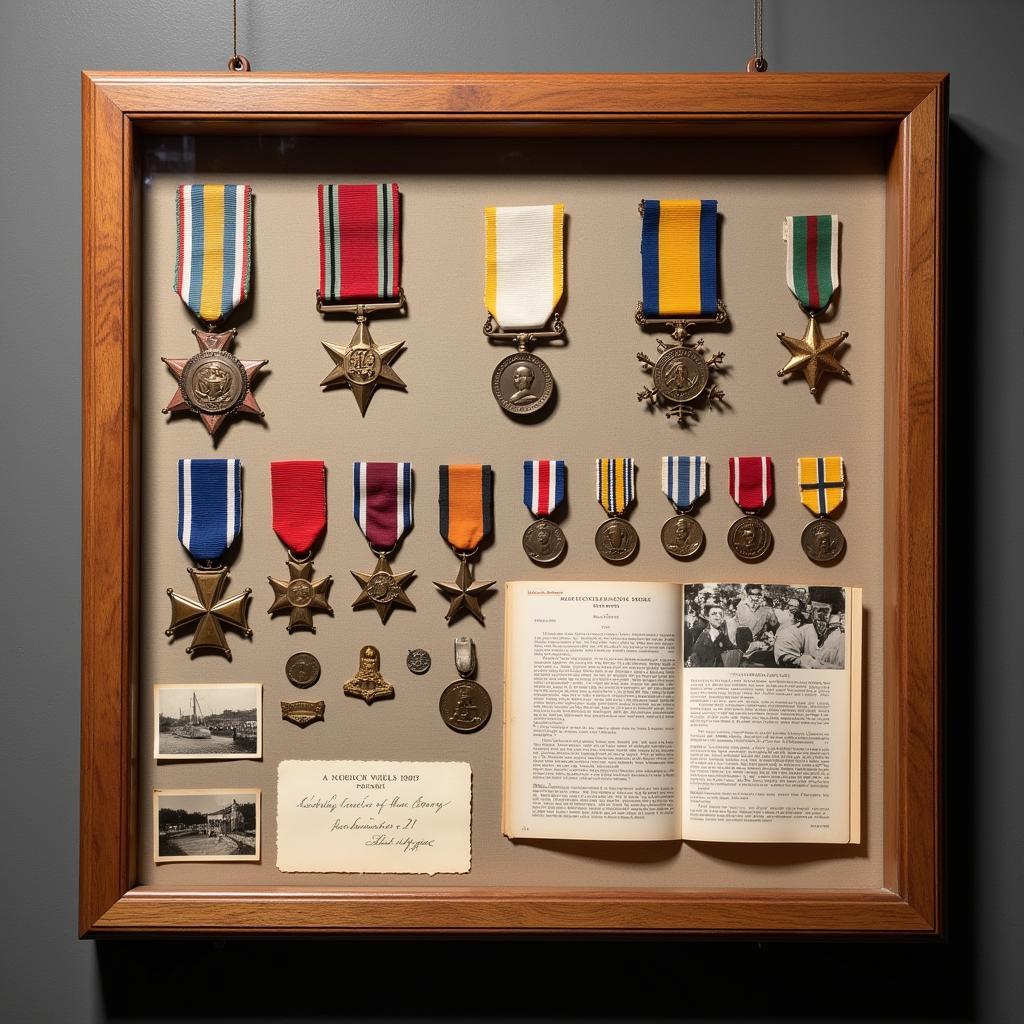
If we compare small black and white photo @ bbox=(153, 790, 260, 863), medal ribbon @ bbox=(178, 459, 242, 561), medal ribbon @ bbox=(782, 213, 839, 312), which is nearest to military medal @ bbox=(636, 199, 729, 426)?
medal ribbon @ bbox=(782, 213, 839, 312)

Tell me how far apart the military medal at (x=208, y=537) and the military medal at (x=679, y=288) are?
57cm

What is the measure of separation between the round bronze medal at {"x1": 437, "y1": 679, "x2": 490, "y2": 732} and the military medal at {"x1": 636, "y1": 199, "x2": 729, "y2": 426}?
1.47ft

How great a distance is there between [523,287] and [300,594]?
0.50 metres

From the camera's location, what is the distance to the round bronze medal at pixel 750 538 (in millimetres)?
1203

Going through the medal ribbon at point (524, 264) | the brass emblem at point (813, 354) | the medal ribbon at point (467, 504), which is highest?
the medal ribbon at point (524, 264)

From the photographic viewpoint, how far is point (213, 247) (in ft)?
3.94

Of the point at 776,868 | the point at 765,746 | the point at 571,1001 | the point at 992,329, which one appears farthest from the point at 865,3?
the point at 571,1001

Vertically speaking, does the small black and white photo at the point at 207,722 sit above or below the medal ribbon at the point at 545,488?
below

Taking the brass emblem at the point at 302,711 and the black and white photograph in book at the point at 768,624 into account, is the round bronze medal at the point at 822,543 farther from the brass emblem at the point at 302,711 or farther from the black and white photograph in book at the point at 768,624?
the brass emblem at the point at 302,711

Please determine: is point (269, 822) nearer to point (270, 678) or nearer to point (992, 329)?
point (270, 678)

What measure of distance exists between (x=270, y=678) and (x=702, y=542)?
0.60 meters

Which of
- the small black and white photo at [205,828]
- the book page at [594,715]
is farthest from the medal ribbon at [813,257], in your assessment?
the small black and white photo at [205,828]

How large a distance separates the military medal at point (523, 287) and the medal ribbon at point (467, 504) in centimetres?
10

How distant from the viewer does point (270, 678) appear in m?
1.21
